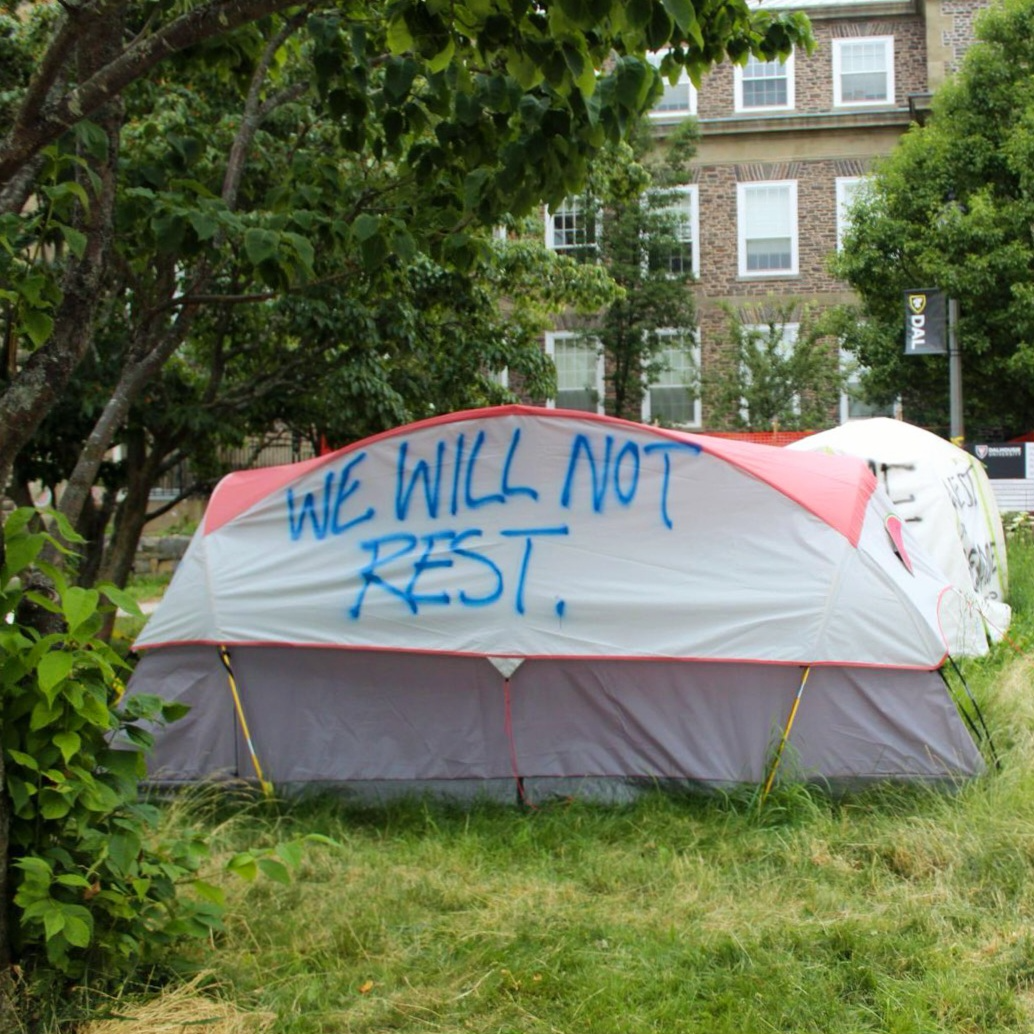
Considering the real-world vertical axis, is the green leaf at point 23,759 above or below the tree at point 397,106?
below

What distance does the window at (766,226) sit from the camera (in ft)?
79.3

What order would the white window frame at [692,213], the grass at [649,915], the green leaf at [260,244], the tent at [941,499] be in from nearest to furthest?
the grass at [649,915] → the green leaf at [260,244] → the tent at [941,499] → the white window frame at [692,213]

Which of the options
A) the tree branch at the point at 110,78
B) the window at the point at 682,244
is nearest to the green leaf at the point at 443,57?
the tree branch at the point at 110,78

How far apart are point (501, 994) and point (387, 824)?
1.68 m

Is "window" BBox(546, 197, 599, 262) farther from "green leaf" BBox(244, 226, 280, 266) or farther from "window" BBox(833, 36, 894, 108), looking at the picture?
"green leaf" BBox(244, 226, 280, 266)

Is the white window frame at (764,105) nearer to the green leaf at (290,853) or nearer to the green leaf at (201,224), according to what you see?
the green leaf at (201,224)

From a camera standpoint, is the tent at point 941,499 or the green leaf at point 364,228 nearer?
the green leaf at point 364,228

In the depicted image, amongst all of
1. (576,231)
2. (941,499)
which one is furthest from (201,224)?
(576,231)

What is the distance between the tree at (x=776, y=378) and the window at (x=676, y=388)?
65cm

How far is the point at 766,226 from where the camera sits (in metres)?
24.3

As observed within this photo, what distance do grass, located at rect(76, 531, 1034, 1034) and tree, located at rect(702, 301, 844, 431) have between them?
16.9 m

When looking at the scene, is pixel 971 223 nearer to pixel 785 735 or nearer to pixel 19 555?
pixel 785 735

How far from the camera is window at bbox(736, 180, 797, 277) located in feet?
79.3

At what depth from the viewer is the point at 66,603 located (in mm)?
3092
